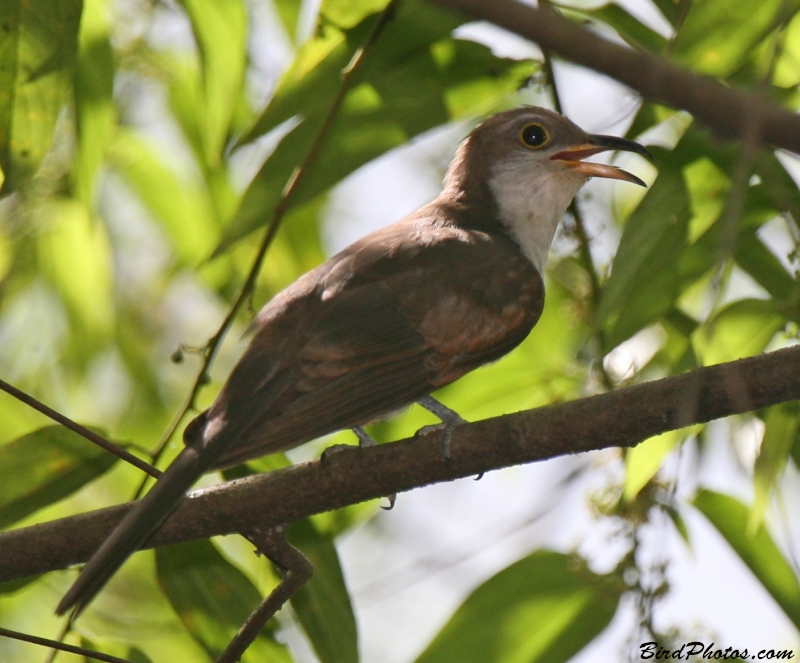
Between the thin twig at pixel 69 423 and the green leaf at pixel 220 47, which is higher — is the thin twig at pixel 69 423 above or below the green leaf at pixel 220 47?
below

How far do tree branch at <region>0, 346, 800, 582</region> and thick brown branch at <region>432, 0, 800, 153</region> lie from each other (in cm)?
129

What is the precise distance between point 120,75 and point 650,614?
347 centimetres

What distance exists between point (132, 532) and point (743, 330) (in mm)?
1977

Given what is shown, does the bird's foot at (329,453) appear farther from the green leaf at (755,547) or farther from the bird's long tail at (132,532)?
the green leaf at (755,547)

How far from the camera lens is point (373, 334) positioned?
324 centimetres

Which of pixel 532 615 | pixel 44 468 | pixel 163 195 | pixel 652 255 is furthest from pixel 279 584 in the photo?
pixel 163 195

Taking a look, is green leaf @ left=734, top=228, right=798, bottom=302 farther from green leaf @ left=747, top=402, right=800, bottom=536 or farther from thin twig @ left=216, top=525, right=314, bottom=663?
thin twig @ left=216, top=525, right=314, bottom=663

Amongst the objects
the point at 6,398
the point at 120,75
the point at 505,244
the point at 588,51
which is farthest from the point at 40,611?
the point at 588,51

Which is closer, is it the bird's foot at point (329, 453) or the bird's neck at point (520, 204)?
the bird's foot at point (329, 453)

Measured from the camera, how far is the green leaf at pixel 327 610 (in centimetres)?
304

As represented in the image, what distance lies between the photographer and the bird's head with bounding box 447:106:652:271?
13.6 feet

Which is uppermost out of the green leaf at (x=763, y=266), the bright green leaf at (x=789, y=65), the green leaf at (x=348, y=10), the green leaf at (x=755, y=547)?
the green leaf at (x=348, y=10)

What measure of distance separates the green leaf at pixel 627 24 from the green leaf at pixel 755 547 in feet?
5.05

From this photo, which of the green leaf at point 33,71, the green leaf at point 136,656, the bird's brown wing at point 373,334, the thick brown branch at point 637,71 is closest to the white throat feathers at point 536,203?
the bird's brown wing at point 373,334
